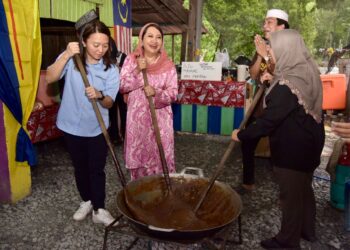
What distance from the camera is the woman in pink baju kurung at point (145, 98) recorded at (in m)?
2.88

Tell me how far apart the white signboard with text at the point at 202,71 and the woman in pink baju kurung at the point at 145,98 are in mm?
3234

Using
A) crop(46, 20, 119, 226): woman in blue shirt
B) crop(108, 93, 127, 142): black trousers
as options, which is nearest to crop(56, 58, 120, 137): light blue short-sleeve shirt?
crop(46, 20, 119, 226): woman in blue shirt

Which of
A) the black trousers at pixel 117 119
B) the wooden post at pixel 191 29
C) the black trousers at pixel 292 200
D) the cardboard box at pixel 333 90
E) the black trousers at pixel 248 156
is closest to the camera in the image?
the black trousers at pixel 292 200

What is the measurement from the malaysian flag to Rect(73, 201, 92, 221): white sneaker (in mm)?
4120

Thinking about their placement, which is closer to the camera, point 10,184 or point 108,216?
point 108,216

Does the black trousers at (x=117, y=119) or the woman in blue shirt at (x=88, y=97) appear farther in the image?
the black trousers at (x=117, y=119)

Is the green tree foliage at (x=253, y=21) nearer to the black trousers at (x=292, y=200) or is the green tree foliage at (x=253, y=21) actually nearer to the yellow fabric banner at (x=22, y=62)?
the yellow fabric banner at (x=22, y=62)

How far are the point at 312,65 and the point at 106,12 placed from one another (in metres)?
4.71

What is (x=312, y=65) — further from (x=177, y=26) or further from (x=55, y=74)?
(x=177, y=26)

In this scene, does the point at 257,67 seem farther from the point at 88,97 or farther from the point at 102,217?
the point at 102,217

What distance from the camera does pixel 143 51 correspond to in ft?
9.77

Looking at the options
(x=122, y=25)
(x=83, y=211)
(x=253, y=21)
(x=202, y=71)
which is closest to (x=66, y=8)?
(x=122, y=25)

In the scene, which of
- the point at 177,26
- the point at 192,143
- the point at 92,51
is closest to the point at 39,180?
the point at 92,51

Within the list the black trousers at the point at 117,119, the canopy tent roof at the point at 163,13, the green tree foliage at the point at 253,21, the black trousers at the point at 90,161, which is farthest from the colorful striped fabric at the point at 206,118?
the black trousers at the point at 90,161
